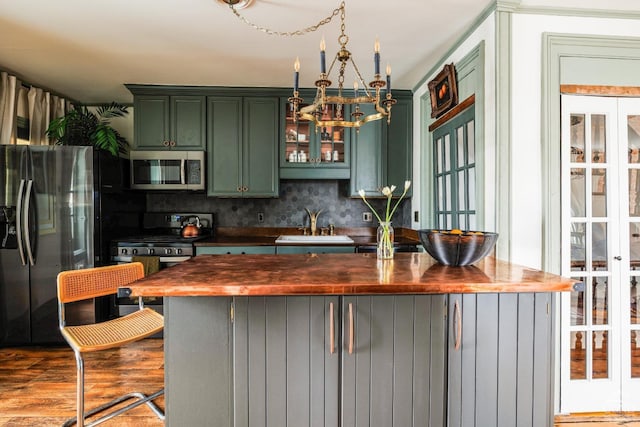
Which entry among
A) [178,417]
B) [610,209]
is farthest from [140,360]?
[610,209]

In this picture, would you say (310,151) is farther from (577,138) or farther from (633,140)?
(633,140)

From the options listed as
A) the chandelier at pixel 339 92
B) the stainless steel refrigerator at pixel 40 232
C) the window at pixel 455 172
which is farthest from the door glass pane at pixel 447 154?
the stainless steel refrigerator at pixel 40 232

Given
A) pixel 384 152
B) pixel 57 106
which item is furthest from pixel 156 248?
pixel 384 152

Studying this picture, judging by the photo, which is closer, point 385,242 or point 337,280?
point 337,280

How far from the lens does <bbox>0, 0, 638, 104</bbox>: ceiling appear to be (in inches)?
89.0

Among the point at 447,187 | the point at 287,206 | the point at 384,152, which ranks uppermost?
the point at 384,152

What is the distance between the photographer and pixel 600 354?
227 cm

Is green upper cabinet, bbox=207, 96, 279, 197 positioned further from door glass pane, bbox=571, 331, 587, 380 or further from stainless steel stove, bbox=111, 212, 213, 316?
door glass pane, bbox=571, 331, 587, 380

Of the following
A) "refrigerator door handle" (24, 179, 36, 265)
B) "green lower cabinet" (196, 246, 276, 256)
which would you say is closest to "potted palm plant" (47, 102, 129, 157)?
"refrigerator door handle" (24, 179, 36, 265)

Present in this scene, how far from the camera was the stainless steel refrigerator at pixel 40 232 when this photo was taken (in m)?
3.03

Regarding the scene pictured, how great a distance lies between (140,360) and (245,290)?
6.65 ft

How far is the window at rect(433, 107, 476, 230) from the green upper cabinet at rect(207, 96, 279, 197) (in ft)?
5.31

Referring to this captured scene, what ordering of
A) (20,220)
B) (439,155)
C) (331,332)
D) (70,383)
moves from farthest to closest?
(439,155)
(20,220)
(70,383)
(331,332)

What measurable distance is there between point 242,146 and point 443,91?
6.59 ft
